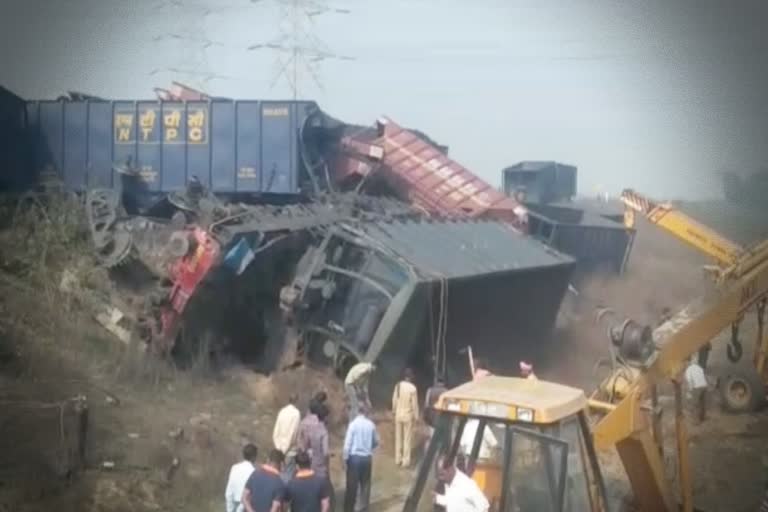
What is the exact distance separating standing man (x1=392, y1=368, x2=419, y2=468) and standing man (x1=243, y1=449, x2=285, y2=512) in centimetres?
308

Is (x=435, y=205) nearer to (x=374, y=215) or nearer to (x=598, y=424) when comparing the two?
(x=374, y=215)

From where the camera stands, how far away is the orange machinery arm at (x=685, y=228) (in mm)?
12961

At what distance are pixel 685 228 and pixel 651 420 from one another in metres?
8.03

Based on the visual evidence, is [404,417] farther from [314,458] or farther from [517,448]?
[517,448]

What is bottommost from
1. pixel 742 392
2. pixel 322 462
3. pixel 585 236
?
pixel 742 392

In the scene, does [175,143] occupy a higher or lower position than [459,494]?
higher

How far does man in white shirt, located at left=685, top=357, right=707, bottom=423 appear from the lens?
35.3 feet

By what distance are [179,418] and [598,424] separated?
4.50 metres

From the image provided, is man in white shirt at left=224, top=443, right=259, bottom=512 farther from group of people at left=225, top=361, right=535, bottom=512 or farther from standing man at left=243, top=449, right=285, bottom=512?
standing man at left=243, top=449, right=285, bottom=512

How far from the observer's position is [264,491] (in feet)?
18.9

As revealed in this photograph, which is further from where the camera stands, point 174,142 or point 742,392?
point 174,142

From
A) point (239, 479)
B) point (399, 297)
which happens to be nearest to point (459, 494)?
point (239, 479)

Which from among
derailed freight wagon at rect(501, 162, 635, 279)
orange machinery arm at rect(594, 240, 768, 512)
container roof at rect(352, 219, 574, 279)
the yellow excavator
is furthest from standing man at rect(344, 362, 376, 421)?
derailed freight wagon at rect(501, 162, 635, 279)

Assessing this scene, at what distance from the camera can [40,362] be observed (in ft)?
29.8
